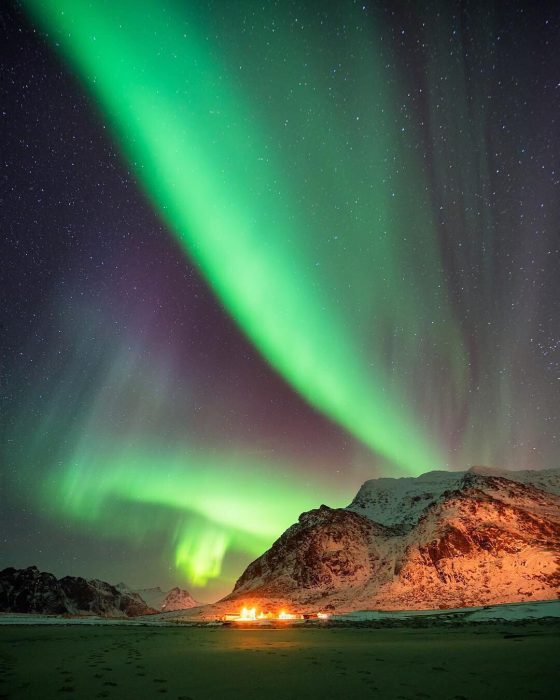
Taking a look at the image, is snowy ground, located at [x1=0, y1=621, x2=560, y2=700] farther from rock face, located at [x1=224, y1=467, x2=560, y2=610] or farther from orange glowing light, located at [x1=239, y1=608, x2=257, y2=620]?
rock face, located at [x1=224, y1=467, x2=560, y2=610]

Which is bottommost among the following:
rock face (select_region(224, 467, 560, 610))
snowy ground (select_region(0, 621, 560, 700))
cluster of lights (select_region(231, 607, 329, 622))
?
snowy ground (select_region(0, 621, 560, 700))

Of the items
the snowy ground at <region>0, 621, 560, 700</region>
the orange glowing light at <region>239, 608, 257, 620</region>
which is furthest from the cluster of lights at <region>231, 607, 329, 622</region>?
the snowy ground at <region>0, 621, 560, 700</region>

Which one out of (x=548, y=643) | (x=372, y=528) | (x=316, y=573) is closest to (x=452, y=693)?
(x=548, y=643)

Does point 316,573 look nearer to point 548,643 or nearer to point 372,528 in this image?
point 372,528

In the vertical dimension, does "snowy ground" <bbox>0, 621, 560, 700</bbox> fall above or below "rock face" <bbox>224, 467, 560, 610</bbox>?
below

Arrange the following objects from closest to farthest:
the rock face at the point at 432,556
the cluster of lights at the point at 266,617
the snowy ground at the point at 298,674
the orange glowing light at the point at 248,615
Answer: the snowy ground at the point at 298,674 → the cluster of lights at the point at 266,617 → the orange glowing light at the point at 248,615 → the rock face at the point at 432,556

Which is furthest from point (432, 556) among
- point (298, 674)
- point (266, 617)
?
point (298, 674)

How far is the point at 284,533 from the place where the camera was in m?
193

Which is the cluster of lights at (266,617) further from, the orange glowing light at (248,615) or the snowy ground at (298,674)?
the snowy ground at (298,674)

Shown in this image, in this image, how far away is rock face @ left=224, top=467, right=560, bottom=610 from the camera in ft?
367

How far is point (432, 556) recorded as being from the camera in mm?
130750

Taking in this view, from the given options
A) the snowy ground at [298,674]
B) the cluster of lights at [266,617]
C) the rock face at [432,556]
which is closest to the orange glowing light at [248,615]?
the cluster of lights at [266,617]

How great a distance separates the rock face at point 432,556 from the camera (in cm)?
11188

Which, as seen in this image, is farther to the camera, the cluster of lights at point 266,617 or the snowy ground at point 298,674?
the cluster of lights at point 266,617
